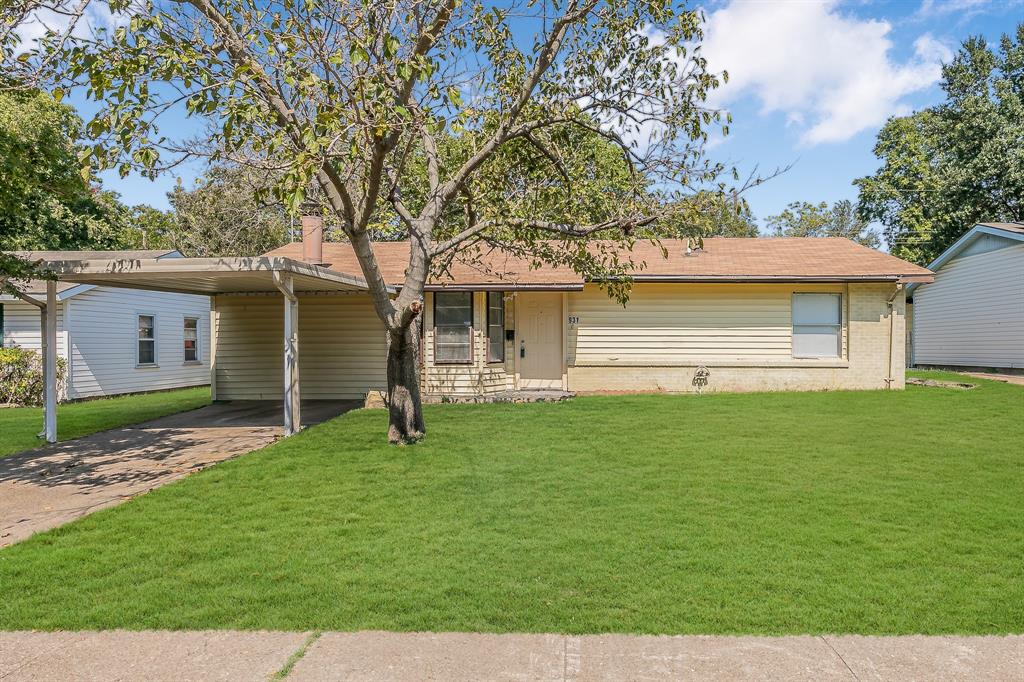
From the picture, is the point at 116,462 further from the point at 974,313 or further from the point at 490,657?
the point at 974,313

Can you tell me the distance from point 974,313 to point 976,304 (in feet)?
1.07

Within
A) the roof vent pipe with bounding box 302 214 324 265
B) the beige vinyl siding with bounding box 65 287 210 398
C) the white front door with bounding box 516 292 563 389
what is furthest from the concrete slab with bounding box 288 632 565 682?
the beige vinyl siding with bounding box 65 287 210 398

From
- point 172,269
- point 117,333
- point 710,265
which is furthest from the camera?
point 117,333

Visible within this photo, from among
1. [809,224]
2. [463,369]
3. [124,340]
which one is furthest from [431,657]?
[809,224]

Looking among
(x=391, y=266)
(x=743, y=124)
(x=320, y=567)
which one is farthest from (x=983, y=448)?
(x=391, y=266)

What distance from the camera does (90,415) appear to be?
14.3m

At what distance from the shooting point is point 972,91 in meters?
33.8

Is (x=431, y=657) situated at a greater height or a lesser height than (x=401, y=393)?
lesser

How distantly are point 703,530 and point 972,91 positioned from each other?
37604 millimetres

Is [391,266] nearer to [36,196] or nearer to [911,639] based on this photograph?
[36,196]

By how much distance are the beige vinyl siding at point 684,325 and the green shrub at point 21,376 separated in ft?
43.1

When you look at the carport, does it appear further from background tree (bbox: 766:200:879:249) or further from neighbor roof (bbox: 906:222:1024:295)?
background tree (bbox: 766:200:879:249)

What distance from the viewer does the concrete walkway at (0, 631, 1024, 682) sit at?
11.3 ft

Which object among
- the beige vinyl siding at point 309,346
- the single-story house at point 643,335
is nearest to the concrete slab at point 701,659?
the single-story house at point 643,335
